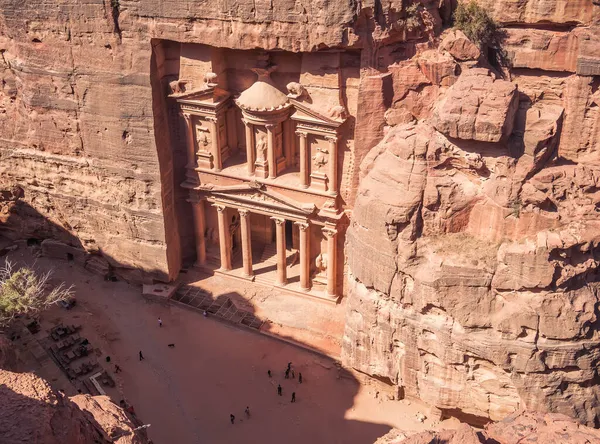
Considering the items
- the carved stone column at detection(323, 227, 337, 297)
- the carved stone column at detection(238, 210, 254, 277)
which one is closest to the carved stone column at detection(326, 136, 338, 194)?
the carved stone column at detection(323, 227, 337, 297)

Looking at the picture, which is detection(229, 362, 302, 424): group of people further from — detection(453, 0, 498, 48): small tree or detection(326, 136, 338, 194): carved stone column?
detection(453, 0, 498, 48): small tree

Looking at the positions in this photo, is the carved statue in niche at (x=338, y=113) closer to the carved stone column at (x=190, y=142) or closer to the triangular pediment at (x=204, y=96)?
the triangular pediment at (x=204, y=96)

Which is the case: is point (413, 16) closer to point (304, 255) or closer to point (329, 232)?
point (329, 232)

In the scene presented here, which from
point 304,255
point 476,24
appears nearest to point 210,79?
point 304,255

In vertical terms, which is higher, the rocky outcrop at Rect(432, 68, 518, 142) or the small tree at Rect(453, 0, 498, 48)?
the small tree at Rect(453, 0, 498, 48)

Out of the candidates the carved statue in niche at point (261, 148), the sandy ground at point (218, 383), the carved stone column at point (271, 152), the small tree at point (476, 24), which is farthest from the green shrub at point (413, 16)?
the sandy ground at point (218, 383)

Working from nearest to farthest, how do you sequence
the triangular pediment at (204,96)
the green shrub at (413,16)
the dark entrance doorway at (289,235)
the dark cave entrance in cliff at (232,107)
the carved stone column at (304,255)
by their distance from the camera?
the green shrub at (413,16) < the dark cave entrance in cliff at (232,107) < the triangular pediment at (204,96) < the carved stone column at (304,255) < the dark entrance doorway at (289,235)

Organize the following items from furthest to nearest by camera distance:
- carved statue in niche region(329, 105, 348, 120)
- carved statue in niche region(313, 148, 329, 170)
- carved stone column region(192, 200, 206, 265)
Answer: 1. carved stone column region(192, 200, 206, 265)
2. carved statue in niche region(313, 148, 329, 170)
3. carved statue in niche region(329, 105, 348, 120)
